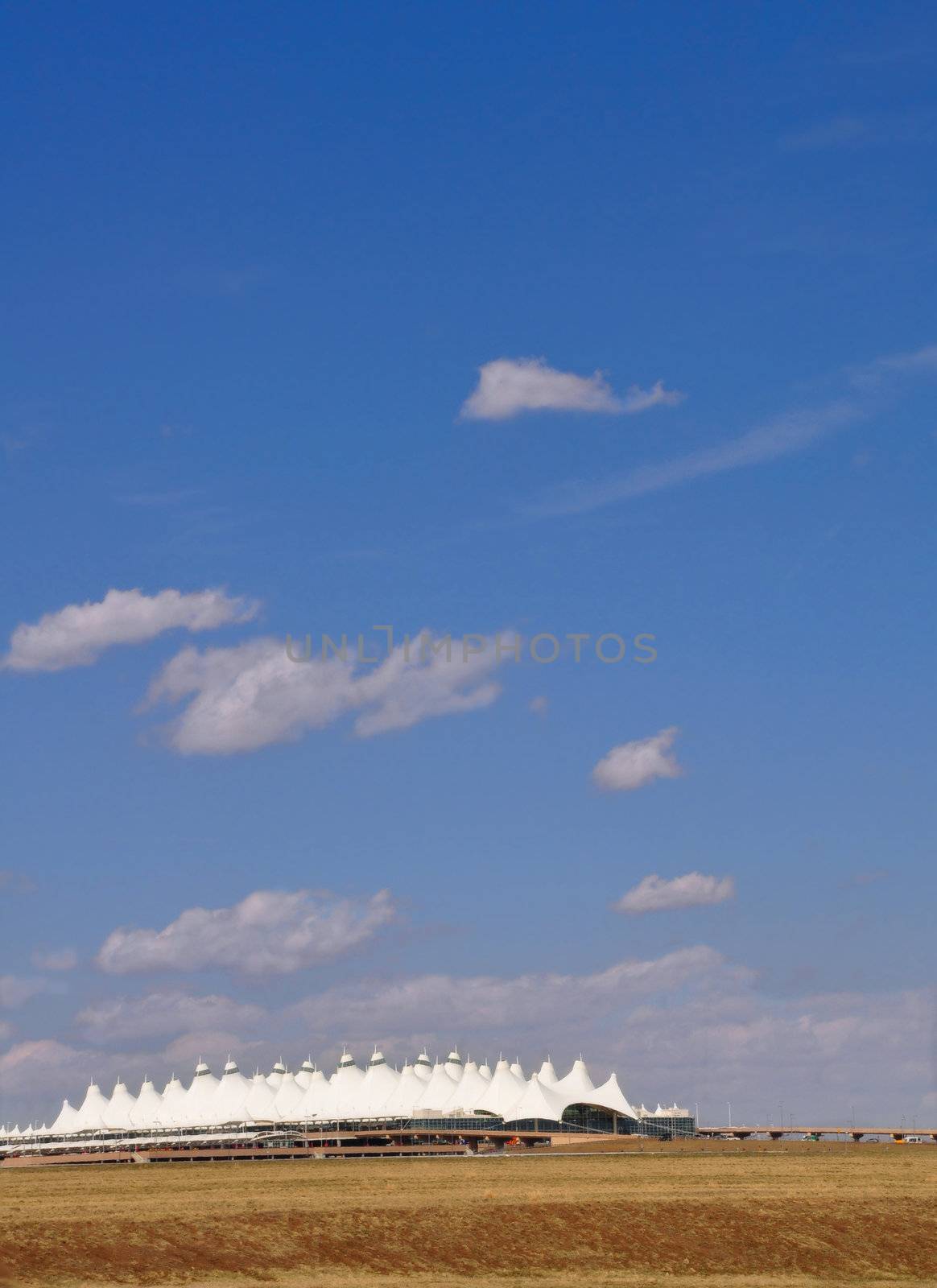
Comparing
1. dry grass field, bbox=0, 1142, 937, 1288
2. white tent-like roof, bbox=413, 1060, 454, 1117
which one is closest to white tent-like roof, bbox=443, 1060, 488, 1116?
white tent-like roof, bbox=413, 1060, 454, 1117

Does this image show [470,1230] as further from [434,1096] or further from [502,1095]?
[434,1096]

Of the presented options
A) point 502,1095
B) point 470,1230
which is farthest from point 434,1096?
point 470,1230

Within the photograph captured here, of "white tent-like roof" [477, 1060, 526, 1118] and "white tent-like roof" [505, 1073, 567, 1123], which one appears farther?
"white tent-like roof" [477, 1060, 526, 1118]

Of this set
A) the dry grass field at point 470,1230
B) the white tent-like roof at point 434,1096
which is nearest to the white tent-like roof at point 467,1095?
the white tent-like roof at point 434,1096

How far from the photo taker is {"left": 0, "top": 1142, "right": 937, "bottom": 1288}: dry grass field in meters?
65.6

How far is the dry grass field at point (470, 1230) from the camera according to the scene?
215 ft

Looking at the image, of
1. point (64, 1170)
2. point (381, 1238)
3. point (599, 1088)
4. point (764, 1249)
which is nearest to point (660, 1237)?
point (764, 1249)

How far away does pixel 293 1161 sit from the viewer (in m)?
117

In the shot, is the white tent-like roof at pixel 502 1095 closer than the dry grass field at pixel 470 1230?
No

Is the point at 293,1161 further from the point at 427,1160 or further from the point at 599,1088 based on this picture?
the point at 599,1088

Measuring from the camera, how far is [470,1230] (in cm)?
7362

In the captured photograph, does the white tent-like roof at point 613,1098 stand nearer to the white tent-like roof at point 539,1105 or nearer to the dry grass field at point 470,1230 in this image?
the white tent-like roof at point 539,1105

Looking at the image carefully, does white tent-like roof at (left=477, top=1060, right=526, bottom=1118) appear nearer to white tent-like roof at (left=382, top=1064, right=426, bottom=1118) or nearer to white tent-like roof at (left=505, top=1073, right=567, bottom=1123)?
white tent-like roof at (left=505, top=1073, right=567, bottom=1123)

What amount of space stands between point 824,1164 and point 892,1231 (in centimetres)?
3083
